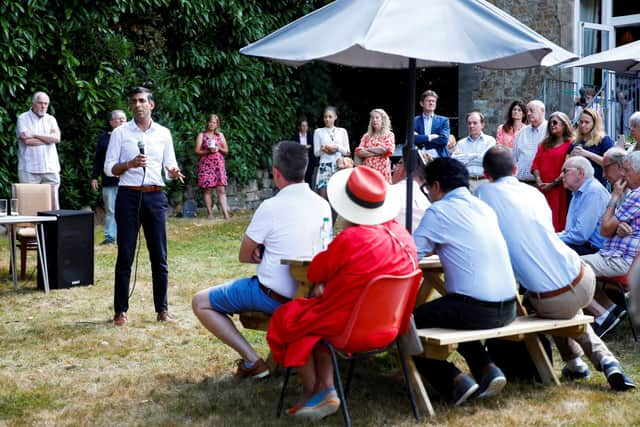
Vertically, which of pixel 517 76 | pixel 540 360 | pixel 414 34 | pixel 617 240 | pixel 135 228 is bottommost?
pixel 540 360

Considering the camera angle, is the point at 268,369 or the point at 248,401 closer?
the point at 248,401

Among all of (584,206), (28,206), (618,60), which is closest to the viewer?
(584,206)

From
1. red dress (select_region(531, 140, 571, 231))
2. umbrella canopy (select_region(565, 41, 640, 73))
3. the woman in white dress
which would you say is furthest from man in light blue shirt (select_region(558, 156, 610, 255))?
the woman in white dress

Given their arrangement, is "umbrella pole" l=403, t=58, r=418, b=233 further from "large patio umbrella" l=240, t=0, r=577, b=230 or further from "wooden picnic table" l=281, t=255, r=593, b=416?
"wooden picnic table" l=281, t=255, r=593, b=416

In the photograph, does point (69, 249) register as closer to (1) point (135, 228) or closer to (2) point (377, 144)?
(1) point (135, 228)

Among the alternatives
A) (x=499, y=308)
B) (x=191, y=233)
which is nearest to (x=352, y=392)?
(x=499, y=308)

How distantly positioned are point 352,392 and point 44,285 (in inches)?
172

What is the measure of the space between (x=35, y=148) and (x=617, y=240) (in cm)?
727

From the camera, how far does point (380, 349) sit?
4.15 m

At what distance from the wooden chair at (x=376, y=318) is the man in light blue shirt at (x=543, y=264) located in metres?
0.95

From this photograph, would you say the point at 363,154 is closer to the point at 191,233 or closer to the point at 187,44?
the point at 191,233

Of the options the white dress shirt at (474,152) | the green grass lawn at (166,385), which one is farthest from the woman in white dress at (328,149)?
the green grass lawn at (166,385)

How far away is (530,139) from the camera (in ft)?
30.1

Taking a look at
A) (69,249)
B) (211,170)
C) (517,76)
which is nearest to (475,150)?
(69,249)
